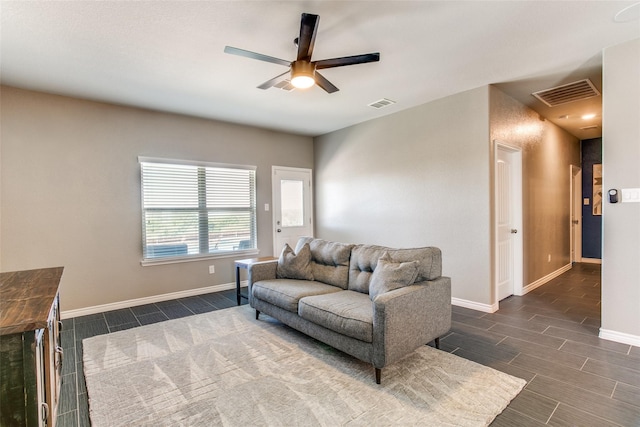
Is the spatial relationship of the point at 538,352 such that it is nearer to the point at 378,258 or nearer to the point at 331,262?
the point at 378,258

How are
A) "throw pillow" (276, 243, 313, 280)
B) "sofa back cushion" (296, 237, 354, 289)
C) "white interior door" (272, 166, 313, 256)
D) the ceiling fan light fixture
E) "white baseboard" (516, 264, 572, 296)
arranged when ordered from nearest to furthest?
the ceiling fan light fixture, "sofa back cushion" (296, 237, 354, 289), "throw pillow" (276, 243, 313, 280), "white baseboard" (516, 264, 572, 296), "white interior door" (272, 166, 313, 256)

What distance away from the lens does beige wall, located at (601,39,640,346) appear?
2756 millimetres

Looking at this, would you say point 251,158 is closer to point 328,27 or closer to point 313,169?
point 313,169

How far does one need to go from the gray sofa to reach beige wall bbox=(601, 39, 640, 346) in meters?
1.59

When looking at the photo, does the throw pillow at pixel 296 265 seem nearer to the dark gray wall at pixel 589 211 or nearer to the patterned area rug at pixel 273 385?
the patterned area rug at pixel 273 385

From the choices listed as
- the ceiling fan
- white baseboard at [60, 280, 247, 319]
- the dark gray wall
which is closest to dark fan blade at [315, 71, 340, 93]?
the ceiling fan

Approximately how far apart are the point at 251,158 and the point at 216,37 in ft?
9.51

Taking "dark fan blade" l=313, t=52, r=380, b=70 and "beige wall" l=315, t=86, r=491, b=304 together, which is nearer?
"dark fan blade" l=313, t=52, r=380, b=70

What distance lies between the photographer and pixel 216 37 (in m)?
2.59

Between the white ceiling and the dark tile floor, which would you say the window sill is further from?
the white ceiling

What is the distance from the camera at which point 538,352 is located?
2.71 metres

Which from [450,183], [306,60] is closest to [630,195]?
[450,183]

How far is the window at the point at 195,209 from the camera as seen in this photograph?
441 centimetres

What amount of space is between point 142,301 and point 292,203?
2.98 meters
